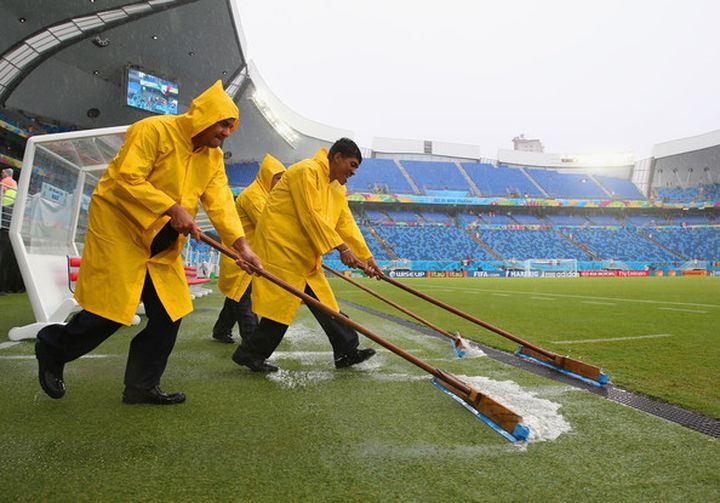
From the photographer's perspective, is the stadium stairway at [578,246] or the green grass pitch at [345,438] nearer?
the green grass pitch at [345,438]

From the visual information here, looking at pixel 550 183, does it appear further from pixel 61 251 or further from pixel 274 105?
pixel 61 251

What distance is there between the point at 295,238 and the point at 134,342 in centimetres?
127

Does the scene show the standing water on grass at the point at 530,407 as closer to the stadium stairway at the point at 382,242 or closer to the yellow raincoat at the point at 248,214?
the yellow raincoat at the point at 248,214

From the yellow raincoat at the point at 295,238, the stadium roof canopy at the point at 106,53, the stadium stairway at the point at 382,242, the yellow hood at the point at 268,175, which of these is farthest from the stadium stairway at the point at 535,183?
the yellow raincoat at the point at 295,238

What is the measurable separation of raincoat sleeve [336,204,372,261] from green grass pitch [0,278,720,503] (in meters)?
0.96

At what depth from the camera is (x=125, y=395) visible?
2.69 metres

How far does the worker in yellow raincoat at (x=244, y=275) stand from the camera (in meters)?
4.58

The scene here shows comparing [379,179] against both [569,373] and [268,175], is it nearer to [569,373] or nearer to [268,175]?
[268,175]

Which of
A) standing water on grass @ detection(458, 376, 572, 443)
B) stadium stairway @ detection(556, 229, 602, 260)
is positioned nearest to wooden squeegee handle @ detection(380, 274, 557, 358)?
standing water on grass @ detection(458, 376, 572, 443)

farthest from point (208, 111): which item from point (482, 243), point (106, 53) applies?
point (482, 243)

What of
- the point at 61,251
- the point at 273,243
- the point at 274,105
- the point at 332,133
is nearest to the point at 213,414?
the point at 273,243

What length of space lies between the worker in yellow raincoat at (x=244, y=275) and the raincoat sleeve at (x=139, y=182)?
193cm

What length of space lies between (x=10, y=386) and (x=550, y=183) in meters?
56.6

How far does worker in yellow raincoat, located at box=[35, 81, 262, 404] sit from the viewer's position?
2549mm
